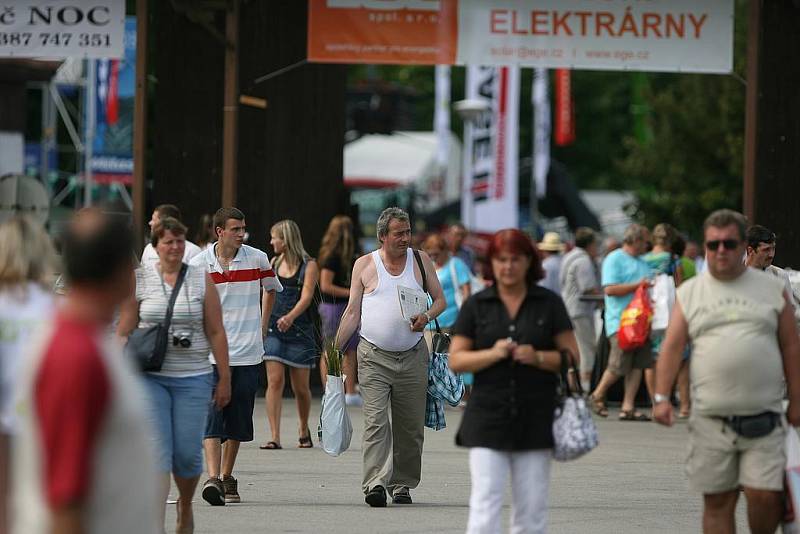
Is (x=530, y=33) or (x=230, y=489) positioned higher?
(x=530, y=33)

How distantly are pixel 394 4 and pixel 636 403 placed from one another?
5114 millimetres

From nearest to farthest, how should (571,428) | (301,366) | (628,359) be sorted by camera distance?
1. (571,428)
2. (301,366)
3. (628,359)

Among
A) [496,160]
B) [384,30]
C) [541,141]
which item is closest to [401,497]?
[384,30]

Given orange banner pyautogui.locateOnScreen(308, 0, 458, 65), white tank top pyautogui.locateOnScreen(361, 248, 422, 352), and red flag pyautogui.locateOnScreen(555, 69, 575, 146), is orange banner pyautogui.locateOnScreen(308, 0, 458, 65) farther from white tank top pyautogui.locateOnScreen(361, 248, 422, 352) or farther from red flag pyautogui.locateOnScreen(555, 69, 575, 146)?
red flag pyautogui.locateOnScreen(555, 69, 575, 146)

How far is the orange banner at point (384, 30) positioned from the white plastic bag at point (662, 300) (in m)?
2.95

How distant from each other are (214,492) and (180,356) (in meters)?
2.08

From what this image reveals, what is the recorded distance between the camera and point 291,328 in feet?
41.4

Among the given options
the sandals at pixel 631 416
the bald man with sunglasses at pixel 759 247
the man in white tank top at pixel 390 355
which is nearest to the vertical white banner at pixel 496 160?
the sandals at pixel 631 416

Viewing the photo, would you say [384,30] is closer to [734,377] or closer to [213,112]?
[213,112]

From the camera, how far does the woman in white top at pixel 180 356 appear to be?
24.5 feet

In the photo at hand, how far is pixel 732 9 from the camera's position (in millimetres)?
14992

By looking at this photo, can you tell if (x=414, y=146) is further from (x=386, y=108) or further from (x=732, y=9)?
(x=732, y=9)

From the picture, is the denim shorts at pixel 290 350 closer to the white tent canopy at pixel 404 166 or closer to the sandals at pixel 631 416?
the sandals at pixel 631 416

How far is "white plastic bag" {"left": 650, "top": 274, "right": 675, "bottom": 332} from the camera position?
14.5m
